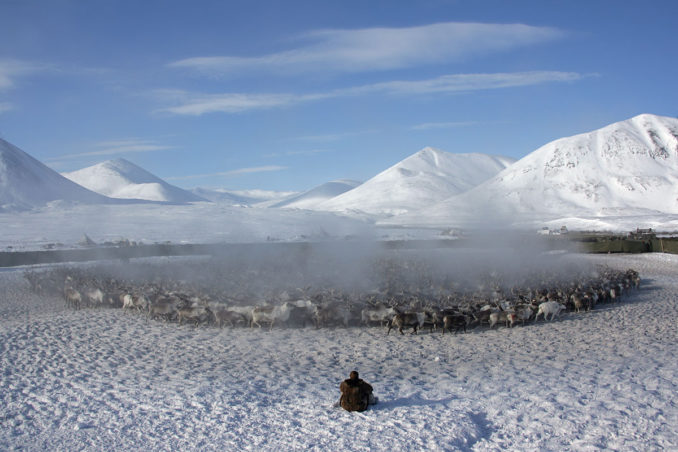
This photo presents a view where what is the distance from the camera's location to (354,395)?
7.58 metres

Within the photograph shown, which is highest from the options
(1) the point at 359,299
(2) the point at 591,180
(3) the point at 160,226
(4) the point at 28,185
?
(4) the point at 28,185

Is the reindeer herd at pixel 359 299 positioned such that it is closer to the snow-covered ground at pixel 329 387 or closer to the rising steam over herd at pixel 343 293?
the rising steam over herd at pixel 343 293

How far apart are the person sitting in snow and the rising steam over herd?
5.29 meters

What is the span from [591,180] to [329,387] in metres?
116

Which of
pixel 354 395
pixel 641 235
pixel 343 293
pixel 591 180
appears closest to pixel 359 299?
pixel 343 293

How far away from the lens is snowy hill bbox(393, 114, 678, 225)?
101 metres

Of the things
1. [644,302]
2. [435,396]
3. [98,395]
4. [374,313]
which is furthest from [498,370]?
[644,302]

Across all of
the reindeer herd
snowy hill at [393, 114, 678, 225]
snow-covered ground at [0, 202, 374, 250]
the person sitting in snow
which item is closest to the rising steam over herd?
the reindeer herd

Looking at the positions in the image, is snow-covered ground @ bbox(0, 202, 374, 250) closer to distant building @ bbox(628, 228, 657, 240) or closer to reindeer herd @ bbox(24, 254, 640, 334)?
distant building @ bbox(628, 228, 657, 240)

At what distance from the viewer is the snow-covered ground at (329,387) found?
6.91 metres

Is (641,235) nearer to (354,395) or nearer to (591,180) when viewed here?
(354,395)

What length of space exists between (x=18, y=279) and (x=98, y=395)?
17.3 m

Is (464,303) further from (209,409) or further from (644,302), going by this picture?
(209,409)

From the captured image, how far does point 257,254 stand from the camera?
32250 mm
